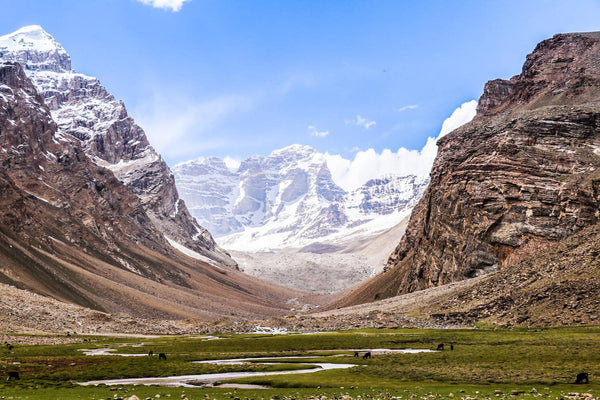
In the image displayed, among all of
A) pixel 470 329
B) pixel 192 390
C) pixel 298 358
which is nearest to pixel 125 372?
pixel 192 390

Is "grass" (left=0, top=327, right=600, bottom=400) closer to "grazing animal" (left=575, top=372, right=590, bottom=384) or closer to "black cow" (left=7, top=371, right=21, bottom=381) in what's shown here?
"grazing animal" (left=575, top=372, right=590, bottom=384)

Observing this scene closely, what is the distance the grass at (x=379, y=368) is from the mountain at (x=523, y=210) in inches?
499

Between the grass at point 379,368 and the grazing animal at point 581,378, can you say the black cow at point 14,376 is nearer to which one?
the grass at point 379,368

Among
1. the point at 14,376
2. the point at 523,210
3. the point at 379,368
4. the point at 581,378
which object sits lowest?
the point at 379,368

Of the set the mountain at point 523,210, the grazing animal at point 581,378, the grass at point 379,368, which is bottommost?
the grass at point 379,368

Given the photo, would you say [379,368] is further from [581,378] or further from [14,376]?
[14,376]

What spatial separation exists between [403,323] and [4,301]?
2856 inches

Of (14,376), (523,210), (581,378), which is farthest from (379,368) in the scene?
(523,210)

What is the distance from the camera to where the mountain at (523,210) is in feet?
280

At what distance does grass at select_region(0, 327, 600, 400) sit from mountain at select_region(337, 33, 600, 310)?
12.7 meters

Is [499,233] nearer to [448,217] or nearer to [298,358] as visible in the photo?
[448,217]

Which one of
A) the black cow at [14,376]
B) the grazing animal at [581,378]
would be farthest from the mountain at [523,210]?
the black cow at [14,376]

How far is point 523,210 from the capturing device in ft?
390

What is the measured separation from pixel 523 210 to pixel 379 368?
270 feet
